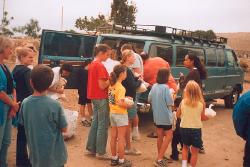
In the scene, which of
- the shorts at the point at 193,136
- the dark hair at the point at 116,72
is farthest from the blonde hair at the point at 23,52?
the shorts at the point at 193,136

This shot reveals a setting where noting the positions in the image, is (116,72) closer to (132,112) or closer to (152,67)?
(132,112)

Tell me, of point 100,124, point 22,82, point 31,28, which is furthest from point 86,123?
point 31,28

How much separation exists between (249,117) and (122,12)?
82.7 feet

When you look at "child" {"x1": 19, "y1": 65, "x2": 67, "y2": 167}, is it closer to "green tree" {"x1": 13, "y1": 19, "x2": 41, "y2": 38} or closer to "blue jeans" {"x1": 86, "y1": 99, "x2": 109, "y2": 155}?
"blue jeans" {"x1": 86, "y1": 99, "x2": 109, "y2": 155}

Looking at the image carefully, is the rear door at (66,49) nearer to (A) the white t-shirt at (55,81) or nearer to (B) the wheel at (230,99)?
(A) the white t-shirt at (55,81)

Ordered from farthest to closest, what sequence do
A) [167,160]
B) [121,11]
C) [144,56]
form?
[121,11]
[144,56]
[167,160]

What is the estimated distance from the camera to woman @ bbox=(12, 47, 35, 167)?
496 centimetres

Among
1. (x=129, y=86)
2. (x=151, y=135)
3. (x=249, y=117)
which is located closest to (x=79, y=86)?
(x=151, y=135)

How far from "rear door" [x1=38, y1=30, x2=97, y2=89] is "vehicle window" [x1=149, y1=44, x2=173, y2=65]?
206 centimetres

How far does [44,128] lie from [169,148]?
3963 mm

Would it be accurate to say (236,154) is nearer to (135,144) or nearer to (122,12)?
(135,144)

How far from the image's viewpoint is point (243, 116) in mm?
3102

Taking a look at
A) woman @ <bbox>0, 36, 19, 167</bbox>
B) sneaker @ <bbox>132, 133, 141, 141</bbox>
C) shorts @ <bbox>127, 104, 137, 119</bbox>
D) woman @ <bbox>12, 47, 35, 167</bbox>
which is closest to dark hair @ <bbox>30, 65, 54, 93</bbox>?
woman @ <bbox>0, 36, 19, 167</bbox>

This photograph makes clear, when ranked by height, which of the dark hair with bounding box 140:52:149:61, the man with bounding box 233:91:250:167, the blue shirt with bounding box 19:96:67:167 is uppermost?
the dark hair with bounding box 140:52:149:61
